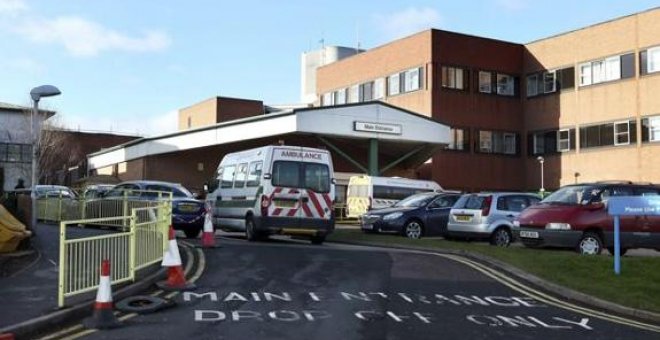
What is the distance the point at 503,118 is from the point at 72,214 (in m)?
31.1

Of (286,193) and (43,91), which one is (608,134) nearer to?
(286,193)

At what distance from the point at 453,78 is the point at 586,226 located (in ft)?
95.5

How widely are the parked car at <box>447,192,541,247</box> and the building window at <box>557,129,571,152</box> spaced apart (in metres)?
24.6

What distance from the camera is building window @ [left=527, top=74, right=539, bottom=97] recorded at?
4757cm

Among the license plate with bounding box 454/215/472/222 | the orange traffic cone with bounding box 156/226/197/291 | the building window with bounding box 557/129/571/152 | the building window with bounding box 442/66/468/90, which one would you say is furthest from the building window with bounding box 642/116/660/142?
the orange traffic cone with bounding box 156/226/197/291

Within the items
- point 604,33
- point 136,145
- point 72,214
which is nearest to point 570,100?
point 604,33

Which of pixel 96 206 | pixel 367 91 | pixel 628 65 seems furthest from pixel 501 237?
pixel 367 91

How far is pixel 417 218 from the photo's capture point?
24531 mm

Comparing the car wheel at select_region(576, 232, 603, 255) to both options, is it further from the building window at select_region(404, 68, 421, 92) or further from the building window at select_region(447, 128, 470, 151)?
the building window at select_region(404, 68, 421, 92)

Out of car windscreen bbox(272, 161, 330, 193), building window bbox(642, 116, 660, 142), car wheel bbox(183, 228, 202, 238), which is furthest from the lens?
building window bbox(642, 116, 660, 142)

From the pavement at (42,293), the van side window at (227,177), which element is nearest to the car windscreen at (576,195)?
the pavement at (42,293)

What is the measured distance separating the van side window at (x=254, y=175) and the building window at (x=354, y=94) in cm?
3216

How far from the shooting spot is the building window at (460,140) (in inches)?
1802

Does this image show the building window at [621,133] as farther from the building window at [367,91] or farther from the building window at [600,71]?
the building window at [367,91]
